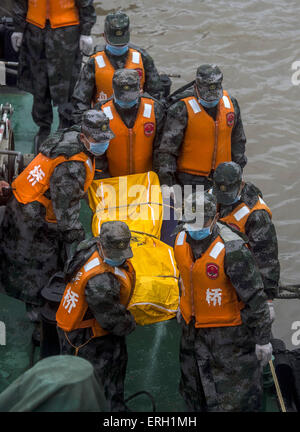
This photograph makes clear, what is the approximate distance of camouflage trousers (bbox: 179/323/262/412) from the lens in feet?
15.4

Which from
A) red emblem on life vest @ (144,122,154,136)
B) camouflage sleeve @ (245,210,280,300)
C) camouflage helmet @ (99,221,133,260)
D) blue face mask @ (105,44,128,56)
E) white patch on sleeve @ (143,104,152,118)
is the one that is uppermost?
blue face mask @ (105,44,128,56)

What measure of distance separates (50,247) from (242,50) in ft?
29.1

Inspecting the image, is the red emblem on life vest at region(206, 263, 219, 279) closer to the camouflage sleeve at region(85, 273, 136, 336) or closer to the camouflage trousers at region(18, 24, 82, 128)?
the camouflage sleeve at region(85, 273, 136, 336)

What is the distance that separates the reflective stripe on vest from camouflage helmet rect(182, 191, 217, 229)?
127 inches

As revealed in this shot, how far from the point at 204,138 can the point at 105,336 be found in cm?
222

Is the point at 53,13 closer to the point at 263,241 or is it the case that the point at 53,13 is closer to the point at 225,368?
the point at 263,241

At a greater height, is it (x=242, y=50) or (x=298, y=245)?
(x=242, y=50)

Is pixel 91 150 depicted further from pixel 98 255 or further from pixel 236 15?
pixel 236 15

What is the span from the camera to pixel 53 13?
23.2 feet

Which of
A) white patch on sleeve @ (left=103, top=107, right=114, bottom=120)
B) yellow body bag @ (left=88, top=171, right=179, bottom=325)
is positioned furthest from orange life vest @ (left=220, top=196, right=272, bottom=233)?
white patch on sleeve @ (left=103, top=107, right=114, bottom=120)

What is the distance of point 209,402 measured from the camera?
478 cm

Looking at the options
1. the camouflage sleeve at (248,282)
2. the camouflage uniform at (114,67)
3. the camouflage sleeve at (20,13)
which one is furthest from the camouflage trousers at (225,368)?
the camouflage sleeve at (20,13)

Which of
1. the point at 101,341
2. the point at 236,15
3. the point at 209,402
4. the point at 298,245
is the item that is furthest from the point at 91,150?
the point at 236,15

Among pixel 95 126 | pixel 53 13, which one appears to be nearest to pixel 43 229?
pixel 95 126
